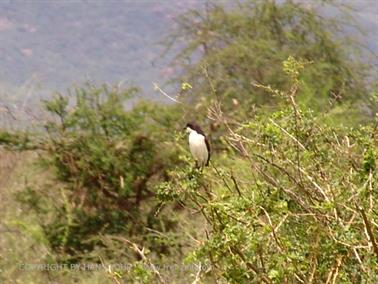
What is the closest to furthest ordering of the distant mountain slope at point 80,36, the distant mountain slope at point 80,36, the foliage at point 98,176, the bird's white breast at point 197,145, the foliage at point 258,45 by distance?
the bird's white breast at point 197,145, the foliage at point 98,176, the foliage at point 258,45, the distant mountain slope at point 80,36, the distant mountain slope at point 80,36

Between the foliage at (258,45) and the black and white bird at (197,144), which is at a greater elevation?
the black and white bird at (197,144)

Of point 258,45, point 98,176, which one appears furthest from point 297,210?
point 258,45

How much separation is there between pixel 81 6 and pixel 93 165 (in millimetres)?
55352

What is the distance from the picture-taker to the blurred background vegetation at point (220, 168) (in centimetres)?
408

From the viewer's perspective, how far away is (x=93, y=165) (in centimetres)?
1411

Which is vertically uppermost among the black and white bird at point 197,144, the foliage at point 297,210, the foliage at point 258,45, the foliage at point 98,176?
the foliage at point 297,210

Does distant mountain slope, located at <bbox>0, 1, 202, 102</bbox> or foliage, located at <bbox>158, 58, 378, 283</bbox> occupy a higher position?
foliage, located at <bbox>158, 58, 378, 283</bbox>

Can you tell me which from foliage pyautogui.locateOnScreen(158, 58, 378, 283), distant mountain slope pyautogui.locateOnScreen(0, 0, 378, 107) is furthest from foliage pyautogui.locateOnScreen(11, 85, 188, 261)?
distant mountain slope pyautogui.locateOnScreen(0, 0, 378, 107)

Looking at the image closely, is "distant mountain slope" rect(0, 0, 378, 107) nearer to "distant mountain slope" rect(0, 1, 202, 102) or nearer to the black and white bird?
"distant mountain slope" rect(0, 1, 202, 102)

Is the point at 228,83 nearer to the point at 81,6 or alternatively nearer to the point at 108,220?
the point at 108,220

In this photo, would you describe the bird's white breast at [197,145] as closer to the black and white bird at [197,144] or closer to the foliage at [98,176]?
the black and white bird at [197,144]

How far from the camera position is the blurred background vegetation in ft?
13.4

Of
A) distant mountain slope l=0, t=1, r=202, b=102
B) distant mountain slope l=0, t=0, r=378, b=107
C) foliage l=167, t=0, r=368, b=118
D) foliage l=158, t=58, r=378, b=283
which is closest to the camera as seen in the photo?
foliage l=158, t=58, r=378, b=283

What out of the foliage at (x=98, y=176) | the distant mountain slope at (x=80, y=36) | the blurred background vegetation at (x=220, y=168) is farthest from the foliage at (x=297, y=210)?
the distant mountain slope at (x=80, y=36)
